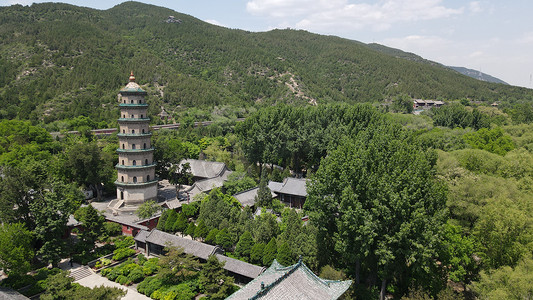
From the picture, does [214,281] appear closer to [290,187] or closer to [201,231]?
[201,231]

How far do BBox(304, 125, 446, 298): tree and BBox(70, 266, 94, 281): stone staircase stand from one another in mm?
17500

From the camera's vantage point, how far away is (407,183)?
19.4m

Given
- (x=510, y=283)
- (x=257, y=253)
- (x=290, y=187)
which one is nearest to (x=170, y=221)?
(x=257, y=253)

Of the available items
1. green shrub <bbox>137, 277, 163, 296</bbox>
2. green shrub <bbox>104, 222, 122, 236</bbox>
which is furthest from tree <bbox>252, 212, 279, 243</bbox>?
green shrub <bbox>104, 222, 122, 236</bbox>

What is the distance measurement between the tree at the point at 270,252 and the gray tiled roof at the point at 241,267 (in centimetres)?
84

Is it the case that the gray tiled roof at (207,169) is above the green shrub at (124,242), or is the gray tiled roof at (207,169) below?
above

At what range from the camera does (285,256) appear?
22031 mm

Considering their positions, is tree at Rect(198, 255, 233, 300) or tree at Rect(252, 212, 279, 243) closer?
tree at Rect(198, 255, 233, 300)

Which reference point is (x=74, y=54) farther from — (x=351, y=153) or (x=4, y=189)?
(x=351, y=153)

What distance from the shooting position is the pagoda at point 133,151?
33.5 m

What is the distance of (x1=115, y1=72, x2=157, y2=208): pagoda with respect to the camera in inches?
1318

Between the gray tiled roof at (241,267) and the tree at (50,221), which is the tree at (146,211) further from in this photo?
A: the gray tiled roof at (241,267)

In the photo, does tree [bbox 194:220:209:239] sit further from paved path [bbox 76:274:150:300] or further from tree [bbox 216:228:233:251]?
paved path [bbox 76:274:150:300]

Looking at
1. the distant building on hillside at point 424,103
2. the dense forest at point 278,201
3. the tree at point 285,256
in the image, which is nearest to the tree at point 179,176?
the dense forest at point 278,201
